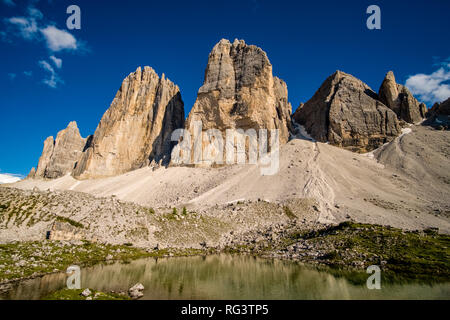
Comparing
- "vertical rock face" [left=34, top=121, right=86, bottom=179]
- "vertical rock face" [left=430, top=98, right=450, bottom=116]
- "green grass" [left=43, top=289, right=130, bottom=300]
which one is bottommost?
"green grass" [left=43, top=289, right=130, bottom=300]

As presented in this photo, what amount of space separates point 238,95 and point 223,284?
250 ft

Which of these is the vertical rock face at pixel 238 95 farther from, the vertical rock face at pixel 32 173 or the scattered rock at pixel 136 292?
the vertical rock face at pixel 32 173

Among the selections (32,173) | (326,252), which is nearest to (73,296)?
(326,252)

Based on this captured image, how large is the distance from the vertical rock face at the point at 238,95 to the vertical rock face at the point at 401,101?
38781 millimetres

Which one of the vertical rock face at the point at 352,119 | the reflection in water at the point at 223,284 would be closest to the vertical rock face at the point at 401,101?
the vertical rock face at the point at 352,119

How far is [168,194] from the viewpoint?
230 ft

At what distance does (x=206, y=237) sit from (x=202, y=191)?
2759 centimetres

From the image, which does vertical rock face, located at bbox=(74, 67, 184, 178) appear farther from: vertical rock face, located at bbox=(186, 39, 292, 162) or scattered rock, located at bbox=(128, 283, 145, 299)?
scattered rock, located at bbox=(128, 283, 145, 299)

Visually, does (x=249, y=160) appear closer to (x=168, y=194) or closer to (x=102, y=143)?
(x=168, y=194)

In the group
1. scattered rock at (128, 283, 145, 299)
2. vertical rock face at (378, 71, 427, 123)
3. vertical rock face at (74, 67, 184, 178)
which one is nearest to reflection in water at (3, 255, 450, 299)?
scattered rock at (128, 283, 145, 299)

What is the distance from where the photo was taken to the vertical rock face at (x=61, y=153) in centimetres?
11475

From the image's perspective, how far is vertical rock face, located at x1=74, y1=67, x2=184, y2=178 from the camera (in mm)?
100250

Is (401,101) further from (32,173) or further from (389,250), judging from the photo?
(32,173)

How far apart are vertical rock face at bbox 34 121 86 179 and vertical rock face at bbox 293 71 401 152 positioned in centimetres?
9922
